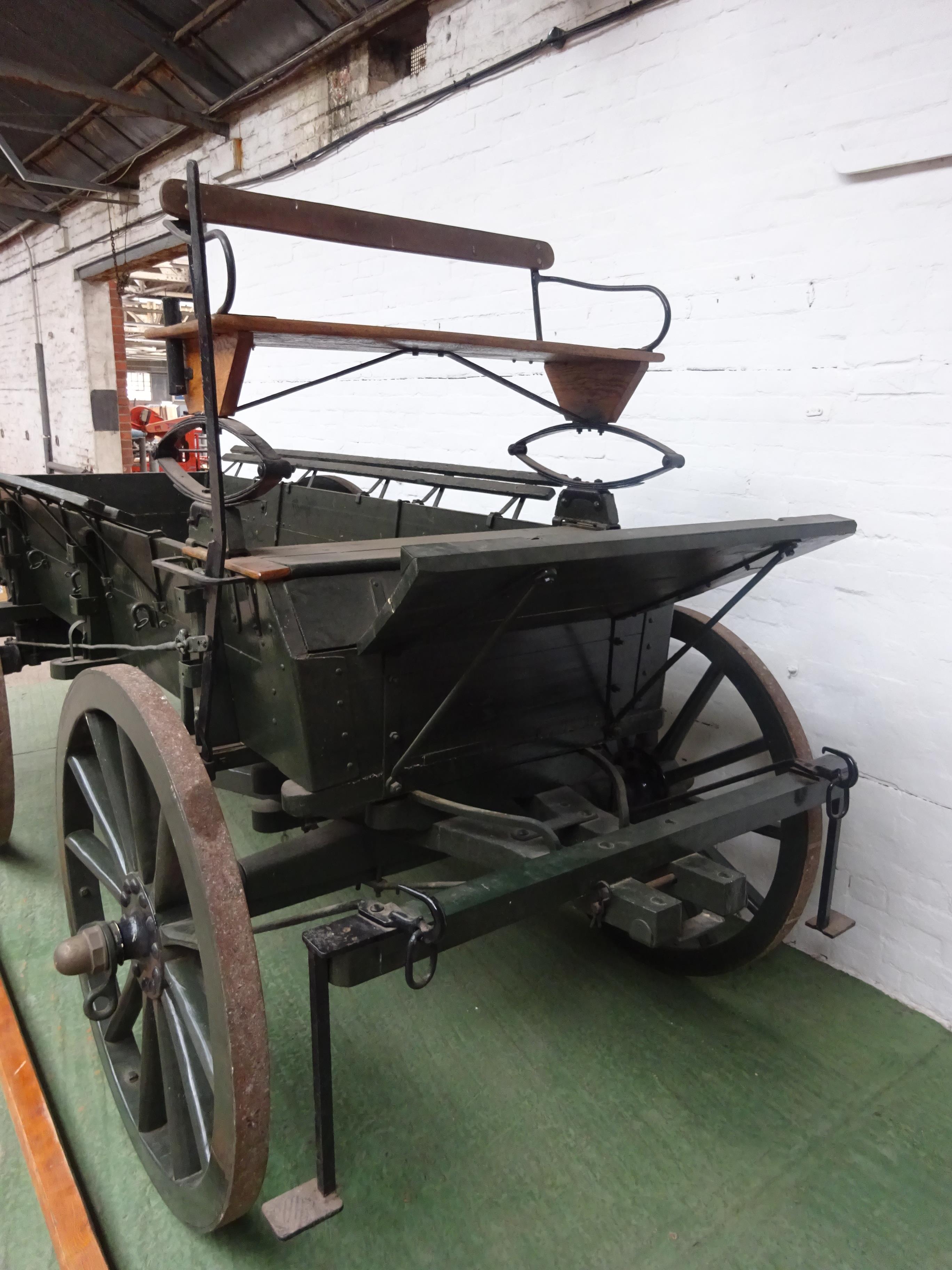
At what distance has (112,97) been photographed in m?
4.34

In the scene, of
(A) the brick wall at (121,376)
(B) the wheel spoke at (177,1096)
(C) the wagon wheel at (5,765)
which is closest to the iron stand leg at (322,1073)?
(B) the wheel spoke at (177,1096)

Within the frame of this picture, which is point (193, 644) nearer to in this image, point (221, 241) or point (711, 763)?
point (221, 241)

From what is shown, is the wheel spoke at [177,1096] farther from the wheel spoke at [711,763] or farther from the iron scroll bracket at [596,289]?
the iron scroll bracket at [596,289]

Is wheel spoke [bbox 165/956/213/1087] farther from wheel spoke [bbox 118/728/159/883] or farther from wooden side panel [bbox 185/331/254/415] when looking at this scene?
wooden side panel [bbox 185/331/254/415]

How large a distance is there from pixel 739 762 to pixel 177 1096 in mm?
1720

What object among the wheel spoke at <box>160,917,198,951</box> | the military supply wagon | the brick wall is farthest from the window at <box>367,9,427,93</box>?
the brick wall

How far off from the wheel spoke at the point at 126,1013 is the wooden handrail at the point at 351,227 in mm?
1370

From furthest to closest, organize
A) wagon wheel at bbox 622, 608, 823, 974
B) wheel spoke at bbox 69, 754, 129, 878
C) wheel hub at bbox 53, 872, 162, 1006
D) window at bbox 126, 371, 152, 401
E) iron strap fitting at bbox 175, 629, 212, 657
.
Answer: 1. window at bbox 126, 371, 152, 401
2. wagon wheel at bbox 622, 608, 823, 974
3. wheel spoke at bbox 69, 754, 129, 878
4. iron strap fitting at bbox 175, 629, 212, 657
5. wheel hub at bbox 53, 872, 162, 1006

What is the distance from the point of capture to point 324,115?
3.92m

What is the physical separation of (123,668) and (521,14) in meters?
2.68

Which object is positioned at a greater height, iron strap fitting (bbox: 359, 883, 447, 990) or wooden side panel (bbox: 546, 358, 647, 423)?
wooden side panel (bbox: 546, 358, 647, 423)

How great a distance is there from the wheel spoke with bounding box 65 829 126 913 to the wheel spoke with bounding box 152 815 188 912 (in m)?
0.18

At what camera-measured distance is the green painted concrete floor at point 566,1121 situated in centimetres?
148

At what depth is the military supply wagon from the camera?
1264 mm
